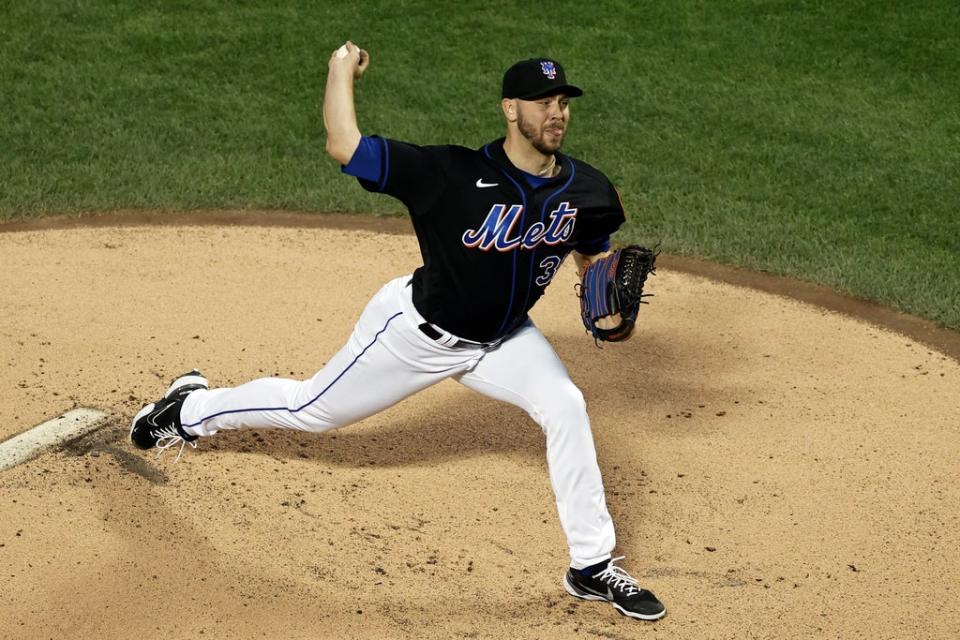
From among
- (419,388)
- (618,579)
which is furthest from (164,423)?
(618,579)

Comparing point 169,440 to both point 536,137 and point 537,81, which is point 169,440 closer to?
point 536,137

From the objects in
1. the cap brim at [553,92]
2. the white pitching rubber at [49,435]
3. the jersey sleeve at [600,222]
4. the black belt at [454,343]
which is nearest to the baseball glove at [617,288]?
the jersey sleeve at [600,222]

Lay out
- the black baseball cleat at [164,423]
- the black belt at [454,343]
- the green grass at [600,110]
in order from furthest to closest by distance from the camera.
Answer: the green grass at [600,110] → the black baseball cleat at [164,423] → the black belt at [454,343]

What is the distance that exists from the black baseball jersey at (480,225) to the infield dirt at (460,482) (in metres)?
0.97

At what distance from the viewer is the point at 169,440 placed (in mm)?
5922

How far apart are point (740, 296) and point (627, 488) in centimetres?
260

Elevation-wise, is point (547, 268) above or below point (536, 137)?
below

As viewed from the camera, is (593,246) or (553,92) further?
(593,246)

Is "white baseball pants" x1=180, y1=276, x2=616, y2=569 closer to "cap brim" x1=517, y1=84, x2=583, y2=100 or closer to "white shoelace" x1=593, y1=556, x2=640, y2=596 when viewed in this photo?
"white shoelace" x1=593, y1=556, x2=640, y2=596

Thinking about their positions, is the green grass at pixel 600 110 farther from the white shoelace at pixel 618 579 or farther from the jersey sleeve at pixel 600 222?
the white shoelace at pixel 618 579

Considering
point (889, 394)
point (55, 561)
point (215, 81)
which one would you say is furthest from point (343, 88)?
point (215, 81)

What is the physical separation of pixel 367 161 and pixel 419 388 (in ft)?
3.39

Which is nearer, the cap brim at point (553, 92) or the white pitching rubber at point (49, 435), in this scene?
the cap brim at point (553, 92)

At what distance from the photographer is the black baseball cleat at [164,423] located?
5828mm
